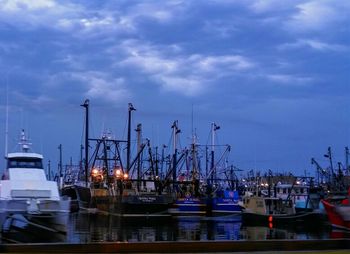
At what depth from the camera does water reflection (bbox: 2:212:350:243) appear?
41531mm

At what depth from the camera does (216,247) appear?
17312mm

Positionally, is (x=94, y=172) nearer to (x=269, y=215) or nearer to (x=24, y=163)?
(x=269, y=215)

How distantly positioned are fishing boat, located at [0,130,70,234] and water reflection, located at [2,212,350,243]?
1020 mm

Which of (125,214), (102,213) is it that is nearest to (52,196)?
(125,214)

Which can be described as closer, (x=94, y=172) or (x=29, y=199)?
(x=29, y=199)

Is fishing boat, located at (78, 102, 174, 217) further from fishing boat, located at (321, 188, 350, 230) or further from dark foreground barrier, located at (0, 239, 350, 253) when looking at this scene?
dark foreground barrier, located at (0, 239, 350, 253)

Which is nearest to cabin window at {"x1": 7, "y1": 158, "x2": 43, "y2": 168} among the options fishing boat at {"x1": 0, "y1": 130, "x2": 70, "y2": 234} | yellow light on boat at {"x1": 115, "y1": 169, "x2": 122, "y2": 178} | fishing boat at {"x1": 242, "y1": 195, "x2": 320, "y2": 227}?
fishing boat at {"x1": 0, "y1": 130, "x2": 70, "y2": 234}

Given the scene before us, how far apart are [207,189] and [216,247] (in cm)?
6557

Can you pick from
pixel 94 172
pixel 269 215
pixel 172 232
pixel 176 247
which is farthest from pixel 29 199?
pixel 94 172

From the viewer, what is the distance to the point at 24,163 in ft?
159

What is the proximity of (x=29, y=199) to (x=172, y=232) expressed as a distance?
13438mm

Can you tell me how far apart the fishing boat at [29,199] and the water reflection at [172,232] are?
3.34 feet

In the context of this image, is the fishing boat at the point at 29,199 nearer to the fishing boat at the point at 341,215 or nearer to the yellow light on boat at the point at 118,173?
the fishing boat at the point at 341,215

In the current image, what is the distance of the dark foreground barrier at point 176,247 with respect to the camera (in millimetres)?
16625
